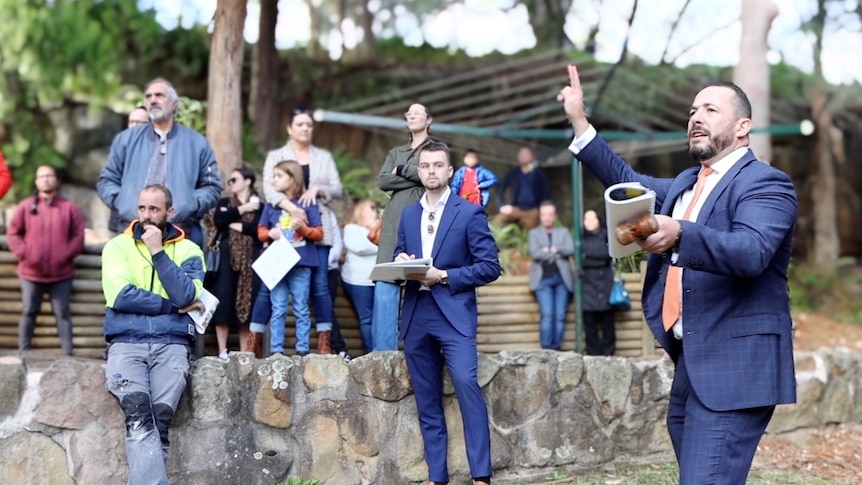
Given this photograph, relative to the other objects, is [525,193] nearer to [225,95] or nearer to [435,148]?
[225,95]

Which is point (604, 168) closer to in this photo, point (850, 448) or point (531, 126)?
point (850, 448)

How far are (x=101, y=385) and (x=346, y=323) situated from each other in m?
2.46

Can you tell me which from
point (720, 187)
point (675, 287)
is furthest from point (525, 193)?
point (720, 187)

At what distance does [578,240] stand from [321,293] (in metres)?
2.64

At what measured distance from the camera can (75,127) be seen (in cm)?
1355

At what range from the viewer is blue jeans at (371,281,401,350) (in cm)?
634

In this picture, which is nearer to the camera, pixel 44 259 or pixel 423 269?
pixel 423 269

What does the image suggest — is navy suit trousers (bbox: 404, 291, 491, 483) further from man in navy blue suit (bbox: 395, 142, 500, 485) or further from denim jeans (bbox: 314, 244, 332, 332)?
denim jeans (bbox: 314, 244, 332, 332)

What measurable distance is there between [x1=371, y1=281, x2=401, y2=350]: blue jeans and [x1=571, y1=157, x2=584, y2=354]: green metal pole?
217 centimetres

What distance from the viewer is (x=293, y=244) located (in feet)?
20.4

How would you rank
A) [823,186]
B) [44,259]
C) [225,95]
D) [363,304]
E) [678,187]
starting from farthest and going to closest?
[823,186], [225,95], [363,304], [44,259], [678,187]

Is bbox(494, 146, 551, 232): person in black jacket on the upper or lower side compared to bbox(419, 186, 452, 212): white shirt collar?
upper

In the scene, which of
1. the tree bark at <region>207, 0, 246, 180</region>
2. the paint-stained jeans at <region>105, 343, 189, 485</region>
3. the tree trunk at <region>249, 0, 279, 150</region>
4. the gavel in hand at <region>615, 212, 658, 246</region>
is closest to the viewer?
the gavel in hand at <region>615, 212, 658, 246</region>

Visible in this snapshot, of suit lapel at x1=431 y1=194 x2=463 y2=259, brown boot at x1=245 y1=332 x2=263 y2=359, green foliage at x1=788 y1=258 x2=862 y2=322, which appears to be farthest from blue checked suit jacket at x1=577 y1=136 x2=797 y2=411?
green foliage at x1=788 y1=258 x2=862 y2=322
